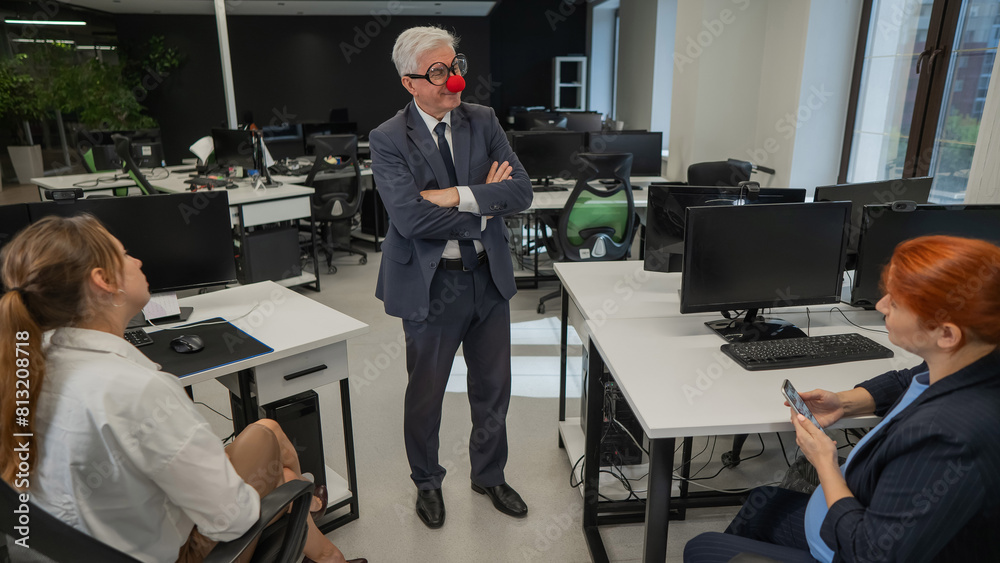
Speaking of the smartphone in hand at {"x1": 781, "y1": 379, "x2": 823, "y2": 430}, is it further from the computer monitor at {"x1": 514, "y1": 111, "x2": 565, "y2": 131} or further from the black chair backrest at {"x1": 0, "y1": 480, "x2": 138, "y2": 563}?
the computer monitor at {"x1": 514, "y1": 111, "x2": 565, "y2": 131}

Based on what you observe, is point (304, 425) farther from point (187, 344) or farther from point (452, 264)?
point (452, 264)

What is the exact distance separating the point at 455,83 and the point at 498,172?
0.35m

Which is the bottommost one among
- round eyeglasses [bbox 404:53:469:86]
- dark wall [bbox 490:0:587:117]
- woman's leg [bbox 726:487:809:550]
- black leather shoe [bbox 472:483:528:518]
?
black leather shoe [bbox 472:483:528:518]

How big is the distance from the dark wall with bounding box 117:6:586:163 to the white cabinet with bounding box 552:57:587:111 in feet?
1.75

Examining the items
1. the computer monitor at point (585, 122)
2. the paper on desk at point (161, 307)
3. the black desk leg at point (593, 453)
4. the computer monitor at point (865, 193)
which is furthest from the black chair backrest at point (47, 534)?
the computer monitor at point (585, 122)

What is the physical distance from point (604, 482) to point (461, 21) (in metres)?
10.1

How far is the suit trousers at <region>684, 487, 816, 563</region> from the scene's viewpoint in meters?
1.48

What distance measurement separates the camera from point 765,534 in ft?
5.45

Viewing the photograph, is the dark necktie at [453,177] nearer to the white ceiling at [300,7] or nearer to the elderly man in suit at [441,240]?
the elderly man in suit at [441,240]

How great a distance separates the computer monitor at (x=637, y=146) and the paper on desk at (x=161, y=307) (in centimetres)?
386

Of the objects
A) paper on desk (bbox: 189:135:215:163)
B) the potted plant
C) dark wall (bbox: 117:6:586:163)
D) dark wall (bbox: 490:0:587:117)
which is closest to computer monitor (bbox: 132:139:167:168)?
paper on desk (bbox: 189:135:215:163)

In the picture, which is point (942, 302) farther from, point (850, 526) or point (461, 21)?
point (461, 21)

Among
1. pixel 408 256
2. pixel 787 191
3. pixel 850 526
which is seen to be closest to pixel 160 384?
pixel 408 256

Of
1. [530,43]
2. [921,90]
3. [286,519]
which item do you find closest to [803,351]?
[286,519]
